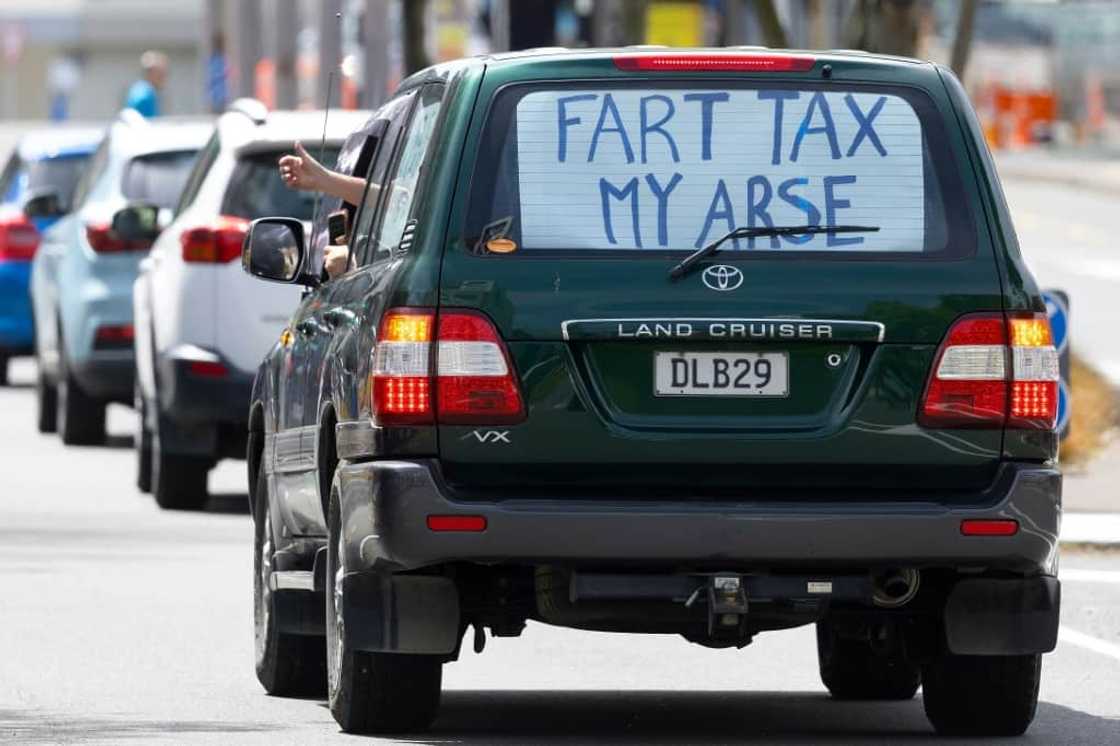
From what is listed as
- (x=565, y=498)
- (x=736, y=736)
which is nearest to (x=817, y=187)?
(x=565, y=498)

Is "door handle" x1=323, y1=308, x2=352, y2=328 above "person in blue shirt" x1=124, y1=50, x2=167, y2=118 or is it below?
above

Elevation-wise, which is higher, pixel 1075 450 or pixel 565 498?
pixel 565 498

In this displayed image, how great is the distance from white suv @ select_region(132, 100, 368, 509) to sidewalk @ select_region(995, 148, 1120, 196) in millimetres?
41765

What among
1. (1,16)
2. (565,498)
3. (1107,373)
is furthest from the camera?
(1,16)

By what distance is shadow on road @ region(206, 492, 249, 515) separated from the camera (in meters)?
16.5

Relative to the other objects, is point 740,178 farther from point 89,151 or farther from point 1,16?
point 1,16

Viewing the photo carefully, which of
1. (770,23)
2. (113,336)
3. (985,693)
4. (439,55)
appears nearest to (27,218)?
(770,23)

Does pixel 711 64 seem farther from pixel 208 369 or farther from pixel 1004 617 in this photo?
pixel 208 369

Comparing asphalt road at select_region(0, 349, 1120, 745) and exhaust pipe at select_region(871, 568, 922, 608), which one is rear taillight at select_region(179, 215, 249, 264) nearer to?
asphalt road at select_region(0, 349, 1120, 745)

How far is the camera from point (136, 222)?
16.8m

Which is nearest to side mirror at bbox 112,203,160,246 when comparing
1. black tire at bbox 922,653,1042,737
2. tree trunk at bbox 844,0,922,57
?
tree trunk at bbox 844,0,922,57

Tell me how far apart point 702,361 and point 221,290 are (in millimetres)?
7381

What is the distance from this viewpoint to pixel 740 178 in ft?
26.9

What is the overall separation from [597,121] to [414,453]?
903mm
